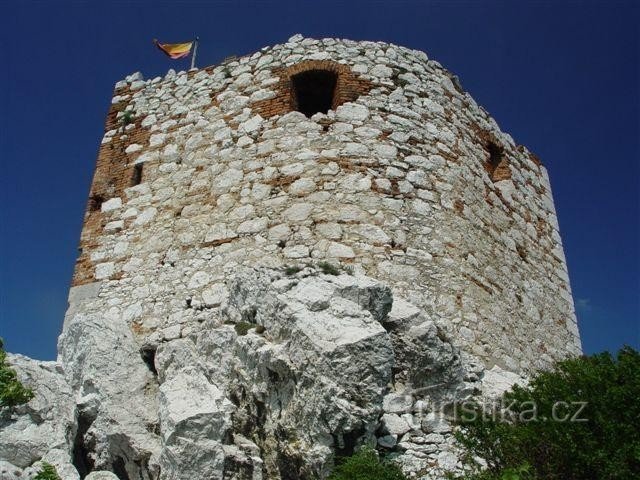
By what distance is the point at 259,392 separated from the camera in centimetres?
607

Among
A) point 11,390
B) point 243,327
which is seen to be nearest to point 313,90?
point 243,327

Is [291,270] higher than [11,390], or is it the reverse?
[291,270]

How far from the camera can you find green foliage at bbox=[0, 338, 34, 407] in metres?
5.83

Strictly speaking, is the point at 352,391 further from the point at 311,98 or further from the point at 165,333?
the point at 311,98

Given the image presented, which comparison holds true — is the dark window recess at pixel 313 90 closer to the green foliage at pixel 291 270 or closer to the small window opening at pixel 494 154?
the small window opening at pixel 494 154

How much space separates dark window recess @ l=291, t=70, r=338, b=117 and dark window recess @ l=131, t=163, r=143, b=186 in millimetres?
2168

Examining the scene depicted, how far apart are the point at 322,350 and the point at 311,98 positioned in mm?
4535

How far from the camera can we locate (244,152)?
8.32m

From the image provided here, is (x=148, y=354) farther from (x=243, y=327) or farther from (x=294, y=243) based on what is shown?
(x=294, y=243)

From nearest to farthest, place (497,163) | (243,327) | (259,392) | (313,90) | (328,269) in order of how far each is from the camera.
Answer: (259,392) → (243,327) → (328,269) → (313,90) → (497,163)

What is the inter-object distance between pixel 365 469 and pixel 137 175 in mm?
5322

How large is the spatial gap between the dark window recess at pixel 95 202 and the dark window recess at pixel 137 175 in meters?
0.46

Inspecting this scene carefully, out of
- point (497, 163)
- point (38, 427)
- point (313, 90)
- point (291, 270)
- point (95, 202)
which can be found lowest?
point (38, 427)

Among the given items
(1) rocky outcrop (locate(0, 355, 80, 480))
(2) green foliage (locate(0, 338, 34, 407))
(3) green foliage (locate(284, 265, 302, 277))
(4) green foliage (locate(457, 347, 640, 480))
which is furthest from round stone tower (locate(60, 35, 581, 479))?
(2) green foliage (locate(0, 338, 34, 407))
